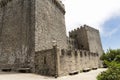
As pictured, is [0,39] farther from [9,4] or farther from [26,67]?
[26,67]

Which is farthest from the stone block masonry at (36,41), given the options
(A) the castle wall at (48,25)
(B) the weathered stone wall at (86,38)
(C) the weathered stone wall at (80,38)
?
(C) the weathered stone wall at (80,38)

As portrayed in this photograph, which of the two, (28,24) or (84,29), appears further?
(84,29)

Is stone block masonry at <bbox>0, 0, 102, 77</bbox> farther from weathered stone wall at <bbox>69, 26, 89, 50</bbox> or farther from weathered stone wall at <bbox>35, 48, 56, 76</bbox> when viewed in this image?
weathered stone wall at <bbox>69, 26, 89, 50</bbox>

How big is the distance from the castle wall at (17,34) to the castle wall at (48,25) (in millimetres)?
701

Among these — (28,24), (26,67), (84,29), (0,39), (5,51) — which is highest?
(84,29)

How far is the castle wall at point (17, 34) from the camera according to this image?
44.8 feet

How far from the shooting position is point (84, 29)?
87.2 feet

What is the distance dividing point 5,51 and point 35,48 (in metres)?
4.76

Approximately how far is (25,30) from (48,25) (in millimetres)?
3001

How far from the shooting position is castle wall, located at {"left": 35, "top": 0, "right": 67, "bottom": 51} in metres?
14.3

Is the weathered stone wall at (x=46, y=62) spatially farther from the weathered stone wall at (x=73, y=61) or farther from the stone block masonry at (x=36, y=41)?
the weathered stone wall at (x=73, y=61)

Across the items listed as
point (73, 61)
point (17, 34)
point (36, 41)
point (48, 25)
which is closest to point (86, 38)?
point (48, 25)

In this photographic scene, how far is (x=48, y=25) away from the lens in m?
16.1

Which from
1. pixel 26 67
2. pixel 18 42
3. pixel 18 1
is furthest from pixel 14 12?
pixel 26 67
